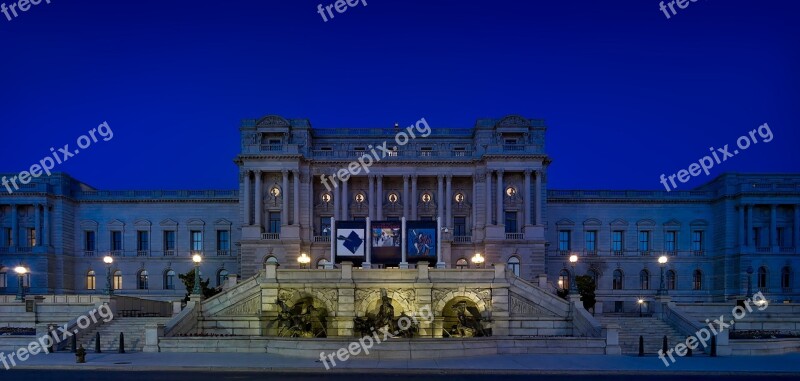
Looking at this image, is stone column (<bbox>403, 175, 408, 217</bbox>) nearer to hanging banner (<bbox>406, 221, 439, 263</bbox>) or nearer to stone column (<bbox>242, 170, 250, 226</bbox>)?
stone column (<bbox>242, 170, 250, 226</bbox>)

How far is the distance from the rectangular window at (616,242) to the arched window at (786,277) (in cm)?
1568

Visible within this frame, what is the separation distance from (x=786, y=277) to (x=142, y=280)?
65.6 meters

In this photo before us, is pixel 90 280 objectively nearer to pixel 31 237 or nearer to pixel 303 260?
pixel 31 237

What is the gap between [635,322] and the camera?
3912 centimetres

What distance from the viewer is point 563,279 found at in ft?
217

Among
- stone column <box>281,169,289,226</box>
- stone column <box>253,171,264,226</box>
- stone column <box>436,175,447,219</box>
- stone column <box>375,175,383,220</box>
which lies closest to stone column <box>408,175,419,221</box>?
stone column <box>436,175,447,219</box>

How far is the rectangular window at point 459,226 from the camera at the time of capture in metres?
64.2

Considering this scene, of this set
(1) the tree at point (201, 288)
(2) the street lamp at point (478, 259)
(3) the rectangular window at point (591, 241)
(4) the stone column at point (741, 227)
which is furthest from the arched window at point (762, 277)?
(1) the tree at point (201, 288)

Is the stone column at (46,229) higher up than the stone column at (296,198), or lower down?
lower down

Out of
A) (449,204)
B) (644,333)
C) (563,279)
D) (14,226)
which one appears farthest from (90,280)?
(644,333)

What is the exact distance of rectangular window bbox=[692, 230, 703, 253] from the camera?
67850 millimetres

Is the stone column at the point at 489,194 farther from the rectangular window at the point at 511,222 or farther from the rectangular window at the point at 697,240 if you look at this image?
the rectangular window at the point at 697,240

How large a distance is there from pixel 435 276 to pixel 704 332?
597 inches

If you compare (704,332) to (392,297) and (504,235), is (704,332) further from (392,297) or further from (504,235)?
(504,235)
